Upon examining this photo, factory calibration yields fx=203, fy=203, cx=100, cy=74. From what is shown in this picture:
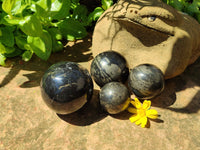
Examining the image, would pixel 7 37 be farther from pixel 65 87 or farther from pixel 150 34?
pixel 150 34

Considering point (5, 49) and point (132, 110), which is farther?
point (5, 49)

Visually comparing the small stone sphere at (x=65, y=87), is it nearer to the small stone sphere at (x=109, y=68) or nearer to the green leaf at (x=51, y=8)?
the small stone sphere at (x=109, y=68)

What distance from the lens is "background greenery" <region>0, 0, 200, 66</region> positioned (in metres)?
2.78

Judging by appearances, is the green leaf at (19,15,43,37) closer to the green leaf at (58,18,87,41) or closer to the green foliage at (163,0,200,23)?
the green leaf at (58,18,87,41)

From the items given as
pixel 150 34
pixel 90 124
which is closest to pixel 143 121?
pixel 90 124

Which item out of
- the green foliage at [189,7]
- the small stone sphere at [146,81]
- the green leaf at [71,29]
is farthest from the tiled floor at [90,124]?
the green foliage at [189,7]

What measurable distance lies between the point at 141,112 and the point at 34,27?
71.9 inches

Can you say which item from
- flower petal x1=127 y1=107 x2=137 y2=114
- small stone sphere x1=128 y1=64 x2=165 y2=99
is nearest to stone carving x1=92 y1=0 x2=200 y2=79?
small stone sphere x1=128 y1=64 x2=165 y2=99

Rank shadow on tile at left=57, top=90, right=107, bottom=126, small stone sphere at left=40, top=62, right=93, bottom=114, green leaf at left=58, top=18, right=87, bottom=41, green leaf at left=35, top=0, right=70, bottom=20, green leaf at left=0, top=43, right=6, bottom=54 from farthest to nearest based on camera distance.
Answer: green leaf at left=58, top=18, right=87, bottom=41 → green leaf at left=0, top=43, right=6, bottom=54 → green leaf at left=35, top=0, right=70, bottom=20 → shadow on tile at left=57, top=90, right=107, bottom=126 → small stone sphere at left=40, top=62, right=93, bottom=114

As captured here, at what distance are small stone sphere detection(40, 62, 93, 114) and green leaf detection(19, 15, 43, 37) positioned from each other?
28.2 inches

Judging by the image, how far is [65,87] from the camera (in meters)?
2.30

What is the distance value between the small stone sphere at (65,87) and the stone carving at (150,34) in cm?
95

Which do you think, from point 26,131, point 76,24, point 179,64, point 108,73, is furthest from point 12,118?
point 179,64

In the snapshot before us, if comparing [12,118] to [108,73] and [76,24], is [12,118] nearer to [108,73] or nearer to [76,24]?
[108,73]
